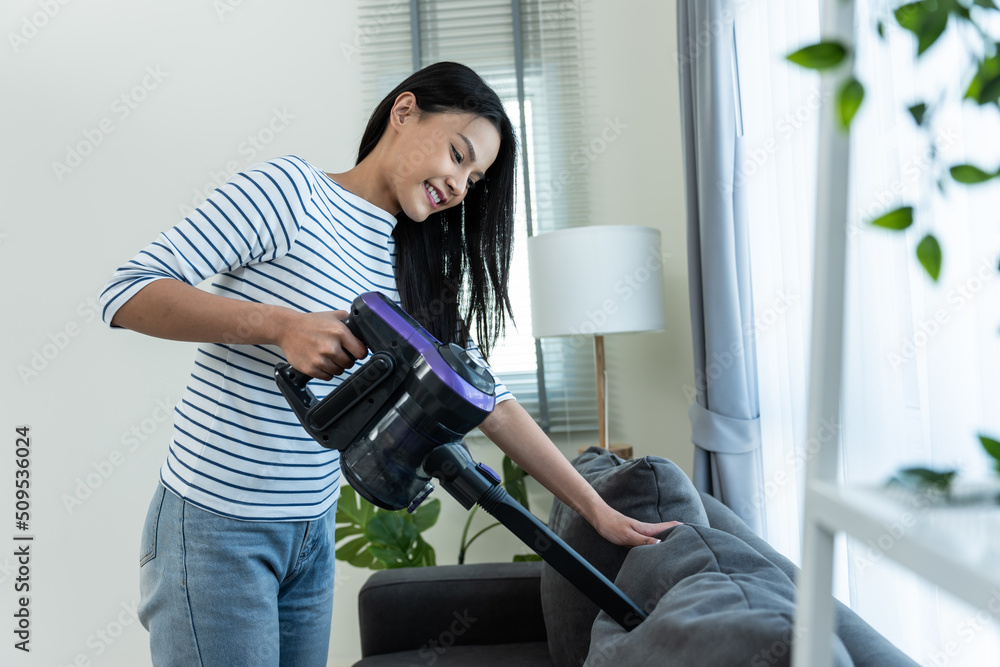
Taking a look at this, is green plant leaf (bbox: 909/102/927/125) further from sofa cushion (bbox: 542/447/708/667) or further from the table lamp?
the table lamp

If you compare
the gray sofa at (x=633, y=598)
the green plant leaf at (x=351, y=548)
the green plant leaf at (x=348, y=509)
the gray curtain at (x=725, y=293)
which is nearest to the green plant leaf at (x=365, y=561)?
the green plant leaf at (x=351, y=548)

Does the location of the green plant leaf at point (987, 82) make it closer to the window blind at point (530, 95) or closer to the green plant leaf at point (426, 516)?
the green plant leaf at point (426, 516)

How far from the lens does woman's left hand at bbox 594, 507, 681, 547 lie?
3.84 feet

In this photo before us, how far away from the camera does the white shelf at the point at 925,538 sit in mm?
272

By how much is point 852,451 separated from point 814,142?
27.4 inches

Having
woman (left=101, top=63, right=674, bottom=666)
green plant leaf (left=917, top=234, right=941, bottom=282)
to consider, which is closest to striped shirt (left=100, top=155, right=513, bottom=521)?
woman (left=101, top=63, right=674, bottom=666)

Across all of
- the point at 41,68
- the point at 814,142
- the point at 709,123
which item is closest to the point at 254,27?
the point at 41,68

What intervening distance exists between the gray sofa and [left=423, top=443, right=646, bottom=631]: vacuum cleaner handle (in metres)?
0.10

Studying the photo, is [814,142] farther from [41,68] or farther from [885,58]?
[41,68]

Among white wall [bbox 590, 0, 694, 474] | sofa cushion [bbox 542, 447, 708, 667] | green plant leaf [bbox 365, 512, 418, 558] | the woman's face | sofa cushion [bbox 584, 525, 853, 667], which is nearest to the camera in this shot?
sofa cushion [bbox 584, 525, 853, 667]

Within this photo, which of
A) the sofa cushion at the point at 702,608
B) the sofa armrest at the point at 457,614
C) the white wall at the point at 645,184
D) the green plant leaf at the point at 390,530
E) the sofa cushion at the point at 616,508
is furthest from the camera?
the white wall at the point at 645,184

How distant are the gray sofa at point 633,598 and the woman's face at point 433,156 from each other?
604mm

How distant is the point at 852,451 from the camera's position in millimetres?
1154

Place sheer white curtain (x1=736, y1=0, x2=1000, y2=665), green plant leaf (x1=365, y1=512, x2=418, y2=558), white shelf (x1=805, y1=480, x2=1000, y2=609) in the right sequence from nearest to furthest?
white shelf (x1=805, y1=480, x2=1000, y2=609)
sheer white curtain (x1=736, y1=0, x2=1000, y2=665)
green plant leaf (x1=365, y1=512, x2=418, y2=558)
